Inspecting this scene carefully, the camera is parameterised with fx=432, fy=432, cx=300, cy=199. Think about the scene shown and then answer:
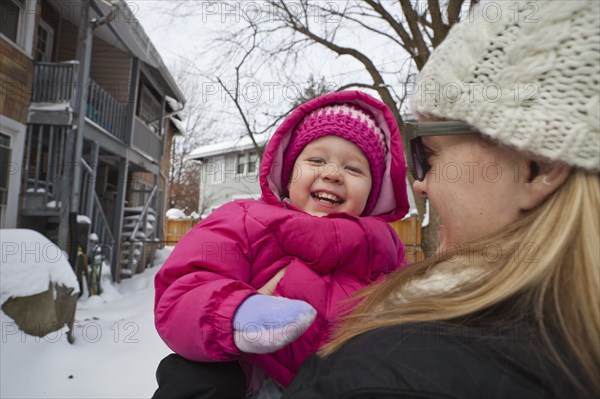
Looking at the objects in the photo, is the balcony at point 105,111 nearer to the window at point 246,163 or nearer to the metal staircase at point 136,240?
the metal staircase at point 136,240

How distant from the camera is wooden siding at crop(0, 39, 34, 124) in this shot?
7152mm

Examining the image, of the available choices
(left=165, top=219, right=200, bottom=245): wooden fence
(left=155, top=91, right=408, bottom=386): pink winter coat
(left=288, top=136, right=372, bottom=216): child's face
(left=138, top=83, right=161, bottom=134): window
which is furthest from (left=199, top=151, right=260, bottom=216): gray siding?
(left=155, top=91, right=408, bottom=386): pink winter coat

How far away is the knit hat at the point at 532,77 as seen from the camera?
2.63ft

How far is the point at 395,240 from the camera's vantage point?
2.04m

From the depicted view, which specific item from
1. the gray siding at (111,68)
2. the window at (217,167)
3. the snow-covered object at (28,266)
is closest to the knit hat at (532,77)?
the snow-covered object at (28,266)

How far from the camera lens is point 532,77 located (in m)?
0.85

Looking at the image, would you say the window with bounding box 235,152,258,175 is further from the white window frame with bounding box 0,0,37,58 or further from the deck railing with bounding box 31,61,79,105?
the white window frame with bounding box 0,0,37,58

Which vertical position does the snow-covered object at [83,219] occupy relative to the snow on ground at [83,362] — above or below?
above

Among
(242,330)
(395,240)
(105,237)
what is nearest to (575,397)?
(242,330)

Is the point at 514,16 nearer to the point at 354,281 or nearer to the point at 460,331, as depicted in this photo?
the point at 460,331

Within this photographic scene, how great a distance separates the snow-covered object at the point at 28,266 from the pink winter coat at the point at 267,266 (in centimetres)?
414

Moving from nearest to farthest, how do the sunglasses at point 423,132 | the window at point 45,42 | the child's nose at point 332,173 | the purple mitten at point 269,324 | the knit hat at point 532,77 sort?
the knit hat at point 532,77 → the sunglasses at point 423,132 → the purple mitten at point 269,324 → the child's nose at point 332,173 → the window at point 45,42

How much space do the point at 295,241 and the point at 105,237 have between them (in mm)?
10343

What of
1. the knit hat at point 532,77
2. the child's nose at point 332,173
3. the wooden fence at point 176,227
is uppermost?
the knit hat at point 532,77
